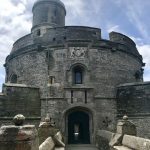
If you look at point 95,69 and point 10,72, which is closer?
point 95,69

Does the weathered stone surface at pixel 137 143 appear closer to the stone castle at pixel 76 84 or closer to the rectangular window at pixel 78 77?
the stone castle at pixel 76 84

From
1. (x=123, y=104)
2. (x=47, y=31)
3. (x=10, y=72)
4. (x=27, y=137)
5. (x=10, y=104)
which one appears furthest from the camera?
(x=10, y=72)

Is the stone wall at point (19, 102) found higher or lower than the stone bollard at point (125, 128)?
higher

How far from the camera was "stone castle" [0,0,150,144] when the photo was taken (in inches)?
610

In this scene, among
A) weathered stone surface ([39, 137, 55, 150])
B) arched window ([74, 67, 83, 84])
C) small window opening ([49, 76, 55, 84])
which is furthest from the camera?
arched window ([74, 67, 83, 84])

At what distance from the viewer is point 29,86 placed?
625 inches

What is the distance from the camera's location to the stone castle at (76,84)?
15.5 metres

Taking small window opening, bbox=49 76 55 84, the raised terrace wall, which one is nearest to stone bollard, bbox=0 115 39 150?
small window opening, bbox=49 76 55 84

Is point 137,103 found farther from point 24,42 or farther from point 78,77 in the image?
point 24,42

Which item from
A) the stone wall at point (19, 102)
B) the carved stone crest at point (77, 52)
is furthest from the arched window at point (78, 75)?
the stone wall at point (19, 102)

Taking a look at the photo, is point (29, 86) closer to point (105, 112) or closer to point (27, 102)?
point (27, 102)

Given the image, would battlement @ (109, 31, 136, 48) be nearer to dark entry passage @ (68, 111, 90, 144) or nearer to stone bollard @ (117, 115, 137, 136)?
dark entry passage @ (68, 111, 90, 144)

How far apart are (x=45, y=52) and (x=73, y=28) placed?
8.49ft

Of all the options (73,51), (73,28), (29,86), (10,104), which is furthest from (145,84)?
(10,104)
